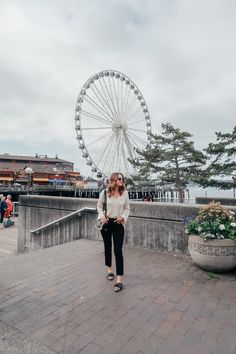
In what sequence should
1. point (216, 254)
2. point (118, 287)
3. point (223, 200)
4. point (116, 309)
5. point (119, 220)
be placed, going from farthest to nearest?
point (223, 200) → point (216, 254) → point (119, 220) → point (118, 287) → point (116, 309)

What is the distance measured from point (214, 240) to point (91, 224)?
3418 mm

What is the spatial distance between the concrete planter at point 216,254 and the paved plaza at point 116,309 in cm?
15

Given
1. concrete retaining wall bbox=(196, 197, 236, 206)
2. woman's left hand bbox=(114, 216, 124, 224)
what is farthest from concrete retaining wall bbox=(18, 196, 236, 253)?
concrete retaining wall bbox=(196, 197, 236, 206)

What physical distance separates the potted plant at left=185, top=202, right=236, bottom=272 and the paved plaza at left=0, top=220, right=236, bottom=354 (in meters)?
0.20

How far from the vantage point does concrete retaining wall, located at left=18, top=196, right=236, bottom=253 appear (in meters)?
5.07

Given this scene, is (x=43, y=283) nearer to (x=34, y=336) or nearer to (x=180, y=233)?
(x=34, y=336)

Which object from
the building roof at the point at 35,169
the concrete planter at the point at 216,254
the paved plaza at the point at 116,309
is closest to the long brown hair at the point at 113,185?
the paved plaza at the point at 116,309

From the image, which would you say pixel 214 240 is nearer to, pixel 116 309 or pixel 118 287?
pixel 118 287

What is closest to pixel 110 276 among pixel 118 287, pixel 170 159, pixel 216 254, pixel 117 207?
pixel 118 287

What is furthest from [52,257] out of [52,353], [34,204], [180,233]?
[34,204]

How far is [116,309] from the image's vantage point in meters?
2.87

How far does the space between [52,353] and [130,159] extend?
26.3 metres

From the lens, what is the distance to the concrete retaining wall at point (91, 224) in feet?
16.6

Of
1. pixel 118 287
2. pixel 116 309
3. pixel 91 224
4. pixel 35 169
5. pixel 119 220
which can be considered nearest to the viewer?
pixel 116 309
